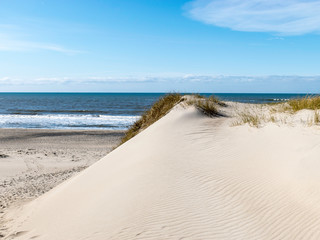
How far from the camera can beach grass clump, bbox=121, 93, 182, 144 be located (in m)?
11.7

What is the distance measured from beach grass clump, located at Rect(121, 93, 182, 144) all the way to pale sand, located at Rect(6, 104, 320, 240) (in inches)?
158

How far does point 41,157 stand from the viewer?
45.7ft

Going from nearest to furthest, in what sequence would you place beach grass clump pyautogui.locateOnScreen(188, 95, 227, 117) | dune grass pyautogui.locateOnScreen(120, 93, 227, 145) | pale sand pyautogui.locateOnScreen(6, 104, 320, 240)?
pale sand pyautogui.locateOnScreen(6, 104, 320, 240) < beach grass clump pyautogui.locateOnScreen(188, 95, 227, 117) < dune grass pyautogui.locateOnScreen(120, 93, 227, 145)

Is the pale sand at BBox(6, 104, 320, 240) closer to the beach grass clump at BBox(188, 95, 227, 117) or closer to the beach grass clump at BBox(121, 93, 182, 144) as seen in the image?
the beach grass clump at BBox(188, 95, 227, 117)

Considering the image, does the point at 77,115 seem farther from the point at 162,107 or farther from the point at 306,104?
the point at 306,104

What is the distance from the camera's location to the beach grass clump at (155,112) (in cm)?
1166

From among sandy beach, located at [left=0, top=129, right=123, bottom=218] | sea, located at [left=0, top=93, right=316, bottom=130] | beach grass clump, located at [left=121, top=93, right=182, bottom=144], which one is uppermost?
beach grass clump, located at [left=121, top=93, right=182, bottom=144]

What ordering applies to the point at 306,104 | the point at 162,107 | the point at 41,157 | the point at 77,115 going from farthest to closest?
the point at 77,115 < the point at 41,157 < the point at 162,107 < the point at 306,104

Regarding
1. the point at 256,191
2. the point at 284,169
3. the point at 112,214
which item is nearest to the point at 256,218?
the point at 256,191

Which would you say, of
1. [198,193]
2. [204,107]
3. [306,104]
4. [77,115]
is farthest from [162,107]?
[77,115]

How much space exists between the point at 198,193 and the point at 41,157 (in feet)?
35.6

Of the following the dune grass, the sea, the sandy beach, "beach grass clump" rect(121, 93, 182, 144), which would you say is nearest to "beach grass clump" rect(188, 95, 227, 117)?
the dune grass

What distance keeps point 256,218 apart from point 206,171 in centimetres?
158

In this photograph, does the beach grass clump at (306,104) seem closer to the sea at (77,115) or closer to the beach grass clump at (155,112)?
the sea at (77,115)
